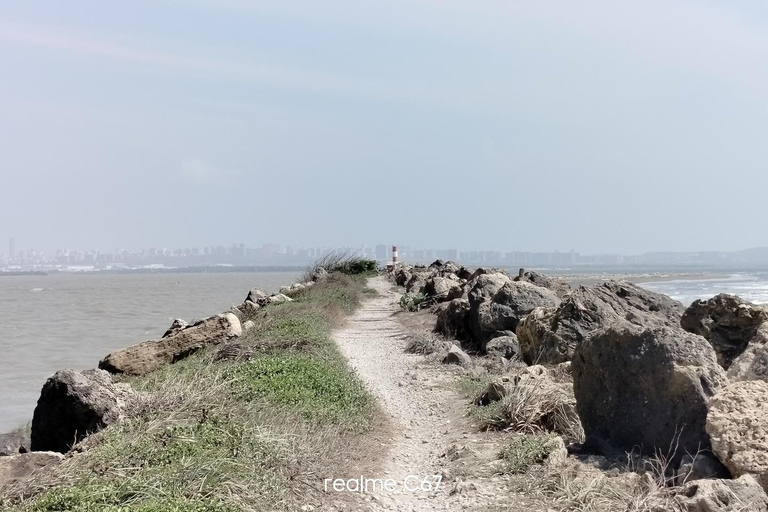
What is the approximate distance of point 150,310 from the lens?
38562 millimetres

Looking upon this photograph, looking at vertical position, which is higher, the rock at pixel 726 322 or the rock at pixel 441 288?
the rock at pixel 726 322

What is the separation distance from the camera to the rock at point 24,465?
6148mm

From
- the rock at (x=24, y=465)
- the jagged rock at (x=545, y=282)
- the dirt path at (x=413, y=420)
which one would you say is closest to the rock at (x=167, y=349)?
the dirt path at (x=413, y=420)

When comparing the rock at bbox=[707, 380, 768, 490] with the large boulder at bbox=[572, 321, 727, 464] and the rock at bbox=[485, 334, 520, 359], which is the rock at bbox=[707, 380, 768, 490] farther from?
the rock at bbox=[485, 334, 520, 359]

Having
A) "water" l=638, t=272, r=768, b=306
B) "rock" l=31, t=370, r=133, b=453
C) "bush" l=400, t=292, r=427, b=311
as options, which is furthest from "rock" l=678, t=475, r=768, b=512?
"water" l=638, t=272, r=768, b=306

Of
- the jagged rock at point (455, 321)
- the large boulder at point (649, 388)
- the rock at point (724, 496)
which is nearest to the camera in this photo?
the rock at point (724, 496)

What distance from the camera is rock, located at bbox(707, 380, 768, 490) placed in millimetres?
6008

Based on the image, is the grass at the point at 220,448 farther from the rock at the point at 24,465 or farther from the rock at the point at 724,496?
the rock at the point at 724,496

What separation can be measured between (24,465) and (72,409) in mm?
1037

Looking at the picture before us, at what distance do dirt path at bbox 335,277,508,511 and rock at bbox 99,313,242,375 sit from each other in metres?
2.46

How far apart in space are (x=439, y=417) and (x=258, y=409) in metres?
2.72

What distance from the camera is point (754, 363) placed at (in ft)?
24.6

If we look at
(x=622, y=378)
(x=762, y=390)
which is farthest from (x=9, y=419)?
(x=762, y=390)

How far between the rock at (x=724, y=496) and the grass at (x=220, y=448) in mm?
2777
